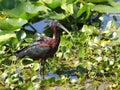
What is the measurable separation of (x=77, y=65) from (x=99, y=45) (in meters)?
0.66

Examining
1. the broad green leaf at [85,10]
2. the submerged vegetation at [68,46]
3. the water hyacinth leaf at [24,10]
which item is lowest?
the submerged vegetation at [68,46]

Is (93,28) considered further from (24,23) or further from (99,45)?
(24,23)

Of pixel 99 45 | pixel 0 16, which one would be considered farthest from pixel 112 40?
pixel 0 16

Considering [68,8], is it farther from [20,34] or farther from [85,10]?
[20,34]

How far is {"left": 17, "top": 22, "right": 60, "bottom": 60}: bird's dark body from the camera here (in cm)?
673

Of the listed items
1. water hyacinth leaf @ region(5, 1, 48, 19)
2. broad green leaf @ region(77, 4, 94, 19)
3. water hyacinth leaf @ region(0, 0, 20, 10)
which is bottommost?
broad green leaf @ region(77, 4, 94, 19)

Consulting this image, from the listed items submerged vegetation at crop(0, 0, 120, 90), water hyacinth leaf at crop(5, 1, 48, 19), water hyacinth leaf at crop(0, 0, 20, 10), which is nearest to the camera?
submerged vegetation at crop(0, 0, 120, 90)

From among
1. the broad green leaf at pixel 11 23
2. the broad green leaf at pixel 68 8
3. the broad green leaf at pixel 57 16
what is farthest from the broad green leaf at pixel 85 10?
the broad green leaf at pixel 11 23

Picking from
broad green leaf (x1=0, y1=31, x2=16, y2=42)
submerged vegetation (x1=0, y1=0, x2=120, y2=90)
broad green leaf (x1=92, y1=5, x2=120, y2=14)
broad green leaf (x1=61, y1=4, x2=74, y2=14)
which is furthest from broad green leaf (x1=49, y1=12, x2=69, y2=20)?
broad green leaf (x1=0, y1=31, x2=16, y2=42)

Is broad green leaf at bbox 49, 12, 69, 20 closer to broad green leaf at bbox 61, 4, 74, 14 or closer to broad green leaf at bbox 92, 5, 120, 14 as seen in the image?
broad green leaf at bbox 61, 4, 74, 14

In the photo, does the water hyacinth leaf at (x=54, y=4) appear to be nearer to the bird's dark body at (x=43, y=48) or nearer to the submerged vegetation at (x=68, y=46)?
the submerged vegetation at (x=68, y=46)

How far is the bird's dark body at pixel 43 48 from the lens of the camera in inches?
265

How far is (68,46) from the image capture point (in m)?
7.70

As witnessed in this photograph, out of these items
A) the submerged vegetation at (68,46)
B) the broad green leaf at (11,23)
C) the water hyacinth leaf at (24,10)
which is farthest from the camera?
the water hyacinth leaf at (24,10)
